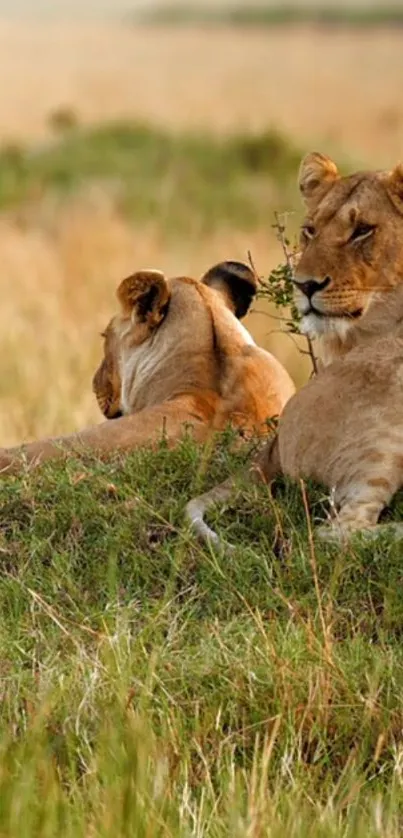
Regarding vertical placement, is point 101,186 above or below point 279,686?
below

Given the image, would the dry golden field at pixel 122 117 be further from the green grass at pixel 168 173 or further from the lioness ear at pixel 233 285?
the lioness ear at pixel 233 285

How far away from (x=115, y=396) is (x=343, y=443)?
1629mm

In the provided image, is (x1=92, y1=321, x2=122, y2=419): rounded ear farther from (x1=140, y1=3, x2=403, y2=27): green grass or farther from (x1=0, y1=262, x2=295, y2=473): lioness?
(x1=140, y1=3, x2=403, y2=27): green grass

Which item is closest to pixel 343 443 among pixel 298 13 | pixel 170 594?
pixel 170 594

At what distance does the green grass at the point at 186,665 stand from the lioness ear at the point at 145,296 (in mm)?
890

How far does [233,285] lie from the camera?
6242 mm

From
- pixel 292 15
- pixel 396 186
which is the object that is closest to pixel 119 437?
pixel 396 186

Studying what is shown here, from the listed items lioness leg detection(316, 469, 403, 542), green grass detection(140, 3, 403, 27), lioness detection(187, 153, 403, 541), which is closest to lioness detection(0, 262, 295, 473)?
lioness detection(187, 153, 403, 541)

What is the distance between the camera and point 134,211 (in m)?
16.2

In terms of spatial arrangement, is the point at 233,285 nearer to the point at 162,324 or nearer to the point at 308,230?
the point at 162,324

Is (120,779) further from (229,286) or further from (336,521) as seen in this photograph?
(229,286)

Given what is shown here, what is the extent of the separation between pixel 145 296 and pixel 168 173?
12049mm

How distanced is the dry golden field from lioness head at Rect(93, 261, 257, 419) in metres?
1.50

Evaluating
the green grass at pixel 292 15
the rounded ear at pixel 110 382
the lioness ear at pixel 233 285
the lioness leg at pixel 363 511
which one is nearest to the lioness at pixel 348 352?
the lioness leg at pixel 363 511
